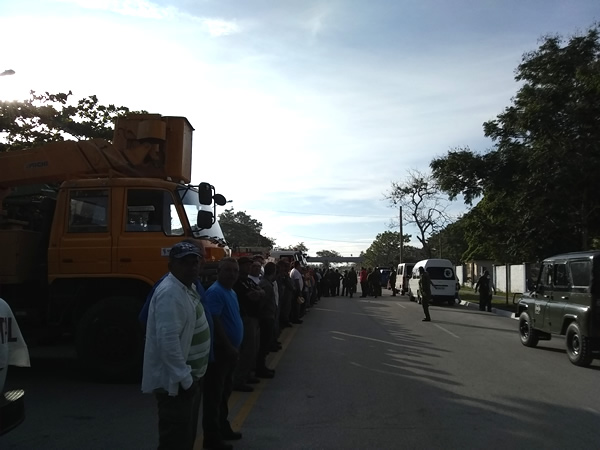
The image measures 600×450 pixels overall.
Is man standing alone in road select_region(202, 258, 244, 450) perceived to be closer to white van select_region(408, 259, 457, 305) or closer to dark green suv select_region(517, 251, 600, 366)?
dark green suv select_region(517, 251, 600, 366)

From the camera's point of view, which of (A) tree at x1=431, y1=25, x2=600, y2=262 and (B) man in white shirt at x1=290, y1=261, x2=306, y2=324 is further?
(A) tree at x1=431, y1=25, x2=600, y2=262

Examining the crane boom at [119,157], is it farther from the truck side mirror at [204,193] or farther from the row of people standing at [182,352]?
the row of people standing at [182,352]

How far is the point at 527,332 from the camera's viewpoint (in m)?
12.6

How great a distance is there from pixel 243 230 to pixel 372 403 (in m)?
87.5

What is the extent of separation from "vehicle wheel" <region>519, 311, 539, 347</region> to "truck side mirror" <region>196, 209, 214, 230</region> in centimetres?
761

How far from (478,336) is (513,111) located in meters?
14.5

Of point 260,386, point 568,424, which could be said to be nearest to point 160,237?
point 260,386

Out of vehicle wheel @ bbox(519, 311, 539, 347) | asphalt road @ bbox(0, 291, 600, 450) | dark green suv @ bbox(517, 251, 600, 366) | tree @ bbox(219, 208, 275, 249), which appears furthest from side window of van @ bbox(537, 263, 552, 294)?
tree @ bbox(219, 208, 275, 249)

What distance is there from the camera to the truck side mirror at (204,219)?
8539 millimetres

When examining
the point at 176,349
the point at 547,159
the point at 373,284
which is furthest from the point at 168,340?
the point at 373,284

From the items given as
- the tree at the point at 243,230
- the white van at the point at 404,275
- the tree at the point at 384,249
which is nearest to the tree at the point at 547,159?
the white van at the point at 404,275

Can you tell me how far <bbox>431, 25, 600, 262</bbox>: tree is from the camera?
75.3ft

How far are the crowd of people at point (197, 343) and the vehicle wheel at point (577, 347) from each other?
5.48 m

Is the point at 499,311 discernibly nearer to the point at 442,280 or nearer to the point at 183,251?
the point at 442,280
